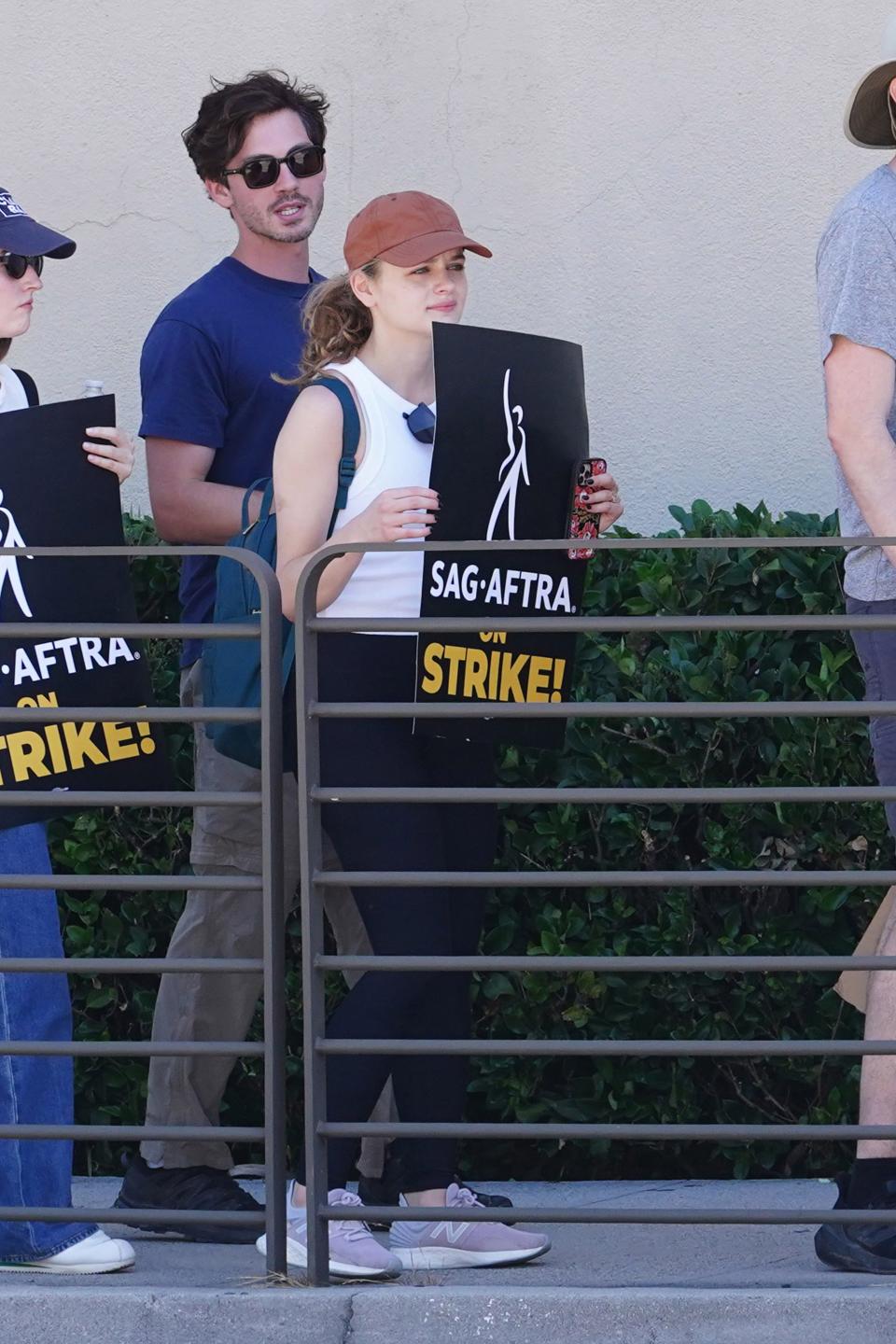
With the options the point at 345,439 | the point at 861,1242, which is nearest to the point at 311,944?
the point at 345,439

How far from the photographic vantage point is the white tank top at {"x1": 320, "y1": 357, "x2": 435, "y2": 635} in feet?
12.3

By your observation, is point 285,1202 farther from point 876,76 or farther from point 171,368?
point 876,76

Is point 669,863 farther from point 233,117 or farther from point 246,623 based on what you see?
point 233,117

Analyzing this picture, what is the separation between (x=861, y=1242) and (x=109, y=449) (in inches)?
74.4

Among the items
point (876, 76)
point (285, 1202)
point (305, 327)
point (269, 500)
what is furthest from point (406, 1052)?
point (876, 76)

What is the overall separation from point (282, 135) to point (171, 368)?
1.98 ft

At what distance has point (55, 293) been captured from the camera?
6.04m

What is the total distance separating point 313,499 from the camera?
3.69m

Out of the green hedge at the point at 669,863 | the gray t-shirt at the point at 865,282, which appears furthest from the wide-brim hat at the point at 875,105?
the green hedge at the point at 669,863

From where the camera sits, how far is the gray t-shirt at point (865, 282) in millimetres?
3717

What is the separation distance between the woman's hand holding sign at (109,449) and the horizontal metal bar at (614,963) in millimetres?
942

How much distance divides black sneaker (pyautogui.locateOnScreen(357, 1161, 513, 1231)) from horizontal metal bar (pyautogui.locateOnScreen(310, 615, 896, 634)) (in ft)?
3.87

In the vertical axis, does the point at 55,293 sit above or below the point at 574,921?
above

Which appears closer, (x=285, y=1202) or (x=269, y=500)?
(x=285, y=1202)
